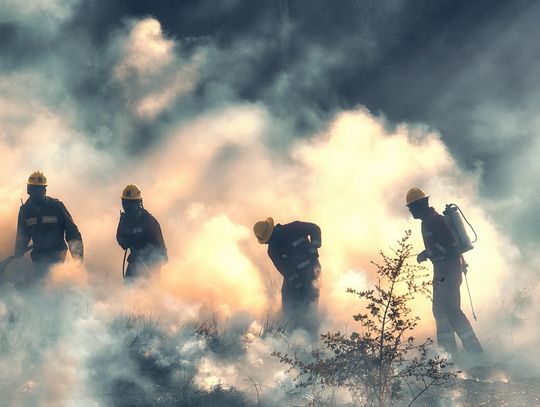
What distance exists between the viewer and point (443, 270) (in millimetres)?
9258

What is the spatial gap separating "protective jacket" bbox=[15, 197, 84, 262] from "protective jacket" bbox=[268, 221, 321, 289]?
2.48 metres

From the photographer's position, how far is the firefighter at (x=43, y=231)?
9586mm

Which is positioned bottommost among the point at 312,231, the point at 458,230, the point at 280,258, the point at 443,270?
the point at 443,270

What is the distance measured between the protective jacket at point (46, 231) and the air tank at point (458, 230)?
4.52 m

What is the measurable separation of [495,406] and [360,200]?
10964 mm

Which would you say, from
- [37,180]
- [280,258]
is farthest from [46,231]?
[280,258]

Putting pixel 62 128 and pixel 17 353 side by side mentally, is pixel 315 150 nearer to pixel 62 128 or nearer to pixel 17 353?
pixel 62 128

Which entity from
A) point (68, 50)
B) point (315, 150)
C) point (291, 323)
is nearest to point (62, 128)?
point (68, 50)

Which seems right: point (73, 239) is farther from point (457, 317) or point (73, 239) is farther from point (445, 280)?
point (457, 317)

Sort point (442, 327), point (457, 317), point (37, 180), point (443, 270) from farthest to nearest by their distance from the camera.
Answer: point (37, 180) < point (443, 270) < point (442, 327) < point (457, 317)

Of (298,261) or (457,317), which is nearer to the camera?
(457,317)

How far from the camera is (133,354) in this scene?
698 cm

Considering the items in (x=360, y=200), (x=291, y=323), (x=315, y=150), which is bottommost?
(x=291, y=323)

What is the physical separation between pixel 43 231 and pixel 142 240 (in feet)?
3.98
